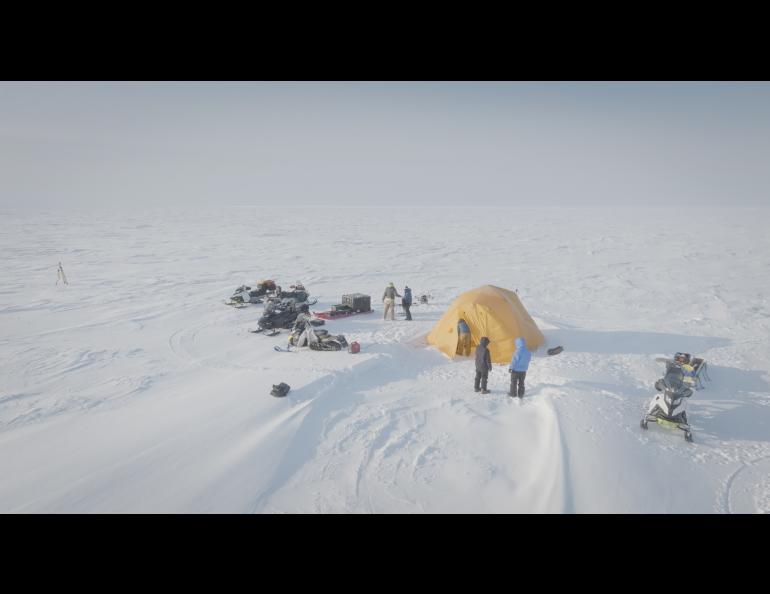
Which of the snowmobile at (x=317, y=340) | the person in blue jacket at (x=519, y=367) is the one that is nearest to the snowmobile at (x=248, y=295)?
Answer: the snowmobile at (x=317, y=340)

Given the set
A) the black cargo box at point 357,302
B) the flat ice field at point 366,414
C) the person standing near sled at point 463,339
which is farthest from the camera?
the black cargo box at point 357,302

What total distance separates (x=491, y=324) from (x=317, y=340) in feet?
14.0

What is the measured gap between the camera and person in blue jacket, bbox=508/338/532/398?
25.3 feet

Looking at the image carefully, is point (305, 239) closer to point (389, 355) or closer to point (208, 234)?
point (208, 234)

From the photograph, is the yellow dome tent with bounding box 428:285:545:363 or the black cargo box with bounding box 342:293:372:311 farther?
the black cargo box with bounding box 342:293:372:311

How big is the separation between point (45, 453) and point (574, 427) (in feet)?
25.9

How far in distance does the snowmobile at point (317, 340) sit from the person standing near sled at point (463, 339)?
2.80 m

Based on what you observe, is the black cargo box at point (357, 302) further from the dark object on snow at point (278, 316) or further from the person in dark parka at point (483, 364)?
the person in dark parka at point (483, 364)

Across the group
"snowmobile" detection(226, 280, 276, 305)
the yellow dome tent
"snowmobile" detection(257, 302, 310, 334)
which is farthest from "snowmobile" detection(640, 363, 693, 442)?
"snowmobile" detection(226, 280, 276, 305)

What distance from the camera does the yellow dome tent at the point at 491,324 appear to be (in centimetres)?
973

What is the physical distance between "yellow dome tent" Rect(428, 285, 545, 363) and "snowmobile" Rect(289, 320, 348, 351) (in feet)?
7.99

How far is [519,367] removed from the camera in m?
7.78

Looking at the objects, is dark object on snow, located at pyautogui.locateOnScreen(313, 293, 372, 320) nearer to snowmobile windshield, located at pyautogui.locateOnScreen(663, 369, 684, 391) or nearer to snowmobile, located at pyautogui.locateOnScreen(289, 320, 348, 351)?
snowmobile, located at pyautogui.locateOnScreen(289, 320, 348, 351)
